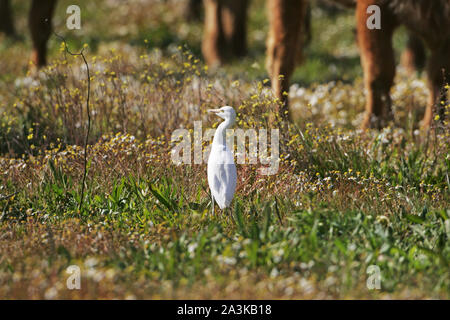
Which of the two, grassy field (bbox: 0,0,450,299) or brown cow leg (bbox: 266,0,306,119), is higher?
brown cow leg (bbox: 266,0,306,119)

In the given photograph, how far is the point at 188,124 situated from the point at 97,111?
40.2 inches

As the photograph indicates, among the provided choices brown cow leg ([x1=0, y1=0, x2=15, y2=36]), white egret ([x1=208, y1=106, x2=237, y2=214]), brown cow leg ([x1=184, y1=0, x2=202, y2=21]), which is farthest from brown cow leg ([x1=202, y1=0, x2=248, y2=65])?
white egret ([x1=208, y1=106, x2=237, y2=214])

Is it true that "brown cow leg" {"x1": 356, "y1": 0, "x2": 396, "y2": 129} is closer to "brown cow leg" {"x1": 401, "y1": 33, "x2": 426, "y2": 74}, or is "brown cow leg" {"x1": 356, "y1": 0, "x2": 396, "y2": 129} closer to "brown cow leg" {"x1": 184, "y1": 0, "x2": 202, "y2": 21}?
"brown cow leg" {"x1": 401, "y1": 33, "x2": 426, "y2": 74}

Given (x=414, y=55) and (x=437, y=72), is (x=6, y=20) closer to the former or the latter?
(x=414, y=55)

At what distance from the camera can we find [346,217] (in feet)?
15.0

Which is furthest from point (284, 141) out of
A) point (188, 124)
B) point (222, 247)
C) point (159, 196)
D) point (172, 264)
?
point (172, 264)

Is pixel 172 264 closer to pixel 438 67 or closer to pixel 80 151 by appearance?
pixel 80 151

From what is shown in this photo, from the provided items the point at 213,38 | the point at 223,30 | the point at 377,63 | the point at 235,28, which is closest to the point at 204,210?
the point at 377,63

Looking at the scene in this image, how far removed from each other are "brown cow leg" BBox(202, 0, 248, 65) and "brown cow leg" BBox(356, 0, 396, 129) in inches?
232

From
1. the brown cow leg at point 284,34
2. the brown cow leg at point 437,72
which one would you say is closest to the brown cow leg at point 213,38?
the brown cow leg at point 284,34

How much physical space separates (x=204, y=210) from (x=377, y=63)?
10.4 feet

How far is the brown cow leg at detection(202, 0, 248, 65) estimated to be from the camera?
1311 centimetres

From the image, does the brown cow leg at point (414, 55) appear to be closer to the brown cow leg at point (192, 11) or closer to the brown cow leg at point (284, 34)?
the brown cow leg at point (284, 34)

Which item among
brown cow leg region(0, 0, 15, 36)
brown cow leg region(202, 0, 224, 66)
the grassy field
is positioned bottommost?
the grassy field
